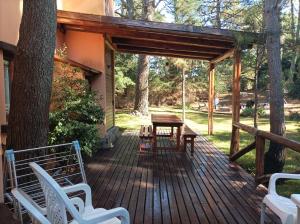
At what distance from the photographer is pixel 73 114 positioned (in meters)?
5.66

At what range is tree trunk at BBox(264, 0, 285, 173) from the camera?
19.0ft

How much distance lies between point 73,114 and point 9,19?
1.91 metres

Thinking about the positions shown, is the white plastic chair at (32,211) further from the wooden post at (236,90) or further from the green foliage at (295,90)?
the green foliage at (295,90)

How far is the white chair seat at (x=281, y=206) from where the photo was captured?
2.52 meters

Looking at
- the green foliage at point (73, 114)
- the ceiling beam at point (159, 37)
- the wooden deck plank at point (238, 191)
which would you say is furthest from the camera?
the ceiling beam at point (159, 37)

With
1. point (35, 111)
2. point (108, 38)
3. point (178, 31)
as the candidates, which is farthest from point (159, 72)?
point (35, 111)

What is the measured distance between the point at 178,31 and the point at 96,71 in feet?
7.61

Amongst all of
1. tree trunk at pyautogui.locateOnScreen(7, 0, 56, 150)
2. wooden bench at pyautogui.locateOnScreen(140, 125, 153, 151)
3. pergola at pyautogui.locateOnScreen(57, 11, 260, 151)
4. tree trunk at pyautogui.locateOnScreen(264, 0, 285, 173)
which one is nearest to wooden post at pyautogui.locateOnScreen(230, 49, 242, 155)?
pergola at pyautogui.locateOnScreen(57, 11, 260, 151)

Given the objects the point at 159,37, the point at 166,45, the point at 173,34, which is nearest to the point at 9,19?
the point at 173,34

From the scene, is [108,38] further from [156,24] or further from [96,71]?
[156,24]

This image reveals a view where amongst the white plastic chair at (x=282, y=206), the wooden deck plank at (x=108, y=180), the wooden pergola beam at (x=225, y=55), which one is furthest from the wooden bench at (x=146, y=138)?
the white plastic chair at (x=282, y=206)

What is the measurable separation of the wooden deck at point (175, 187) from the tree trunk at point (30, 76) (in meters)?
1.32

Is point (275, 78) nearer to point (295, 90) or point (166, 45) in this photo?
point (166, 45)

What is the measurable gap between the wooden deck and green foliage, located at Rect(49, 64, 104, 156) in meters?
0.71
